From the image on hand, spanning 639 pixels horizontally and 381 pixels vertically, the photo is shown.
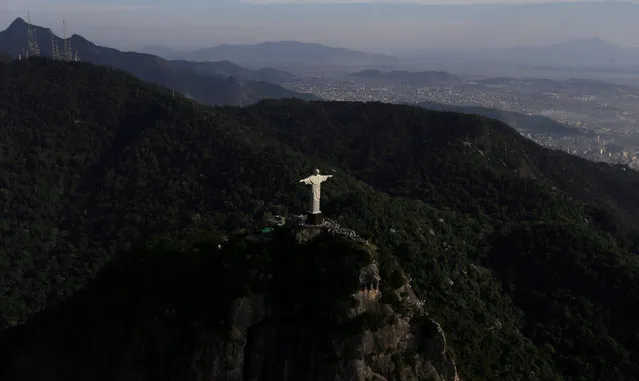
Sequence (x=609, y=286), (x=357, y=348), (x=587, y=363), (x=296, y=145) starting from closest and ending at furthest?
(x=357, y=348), (x=587, y=363), (x=609, y=286), (x=296, y=145)

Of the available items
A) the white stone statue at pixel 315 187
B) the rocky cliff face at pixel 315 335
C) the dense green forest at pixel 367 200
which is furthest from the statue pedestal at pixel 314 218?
the dense green forest at pixel 367 200

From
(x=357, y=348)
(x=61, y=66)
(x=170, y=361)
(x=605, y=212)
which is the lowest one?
(x=605, y=212)

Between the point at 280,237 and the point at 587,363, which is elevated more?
the point at 280,237

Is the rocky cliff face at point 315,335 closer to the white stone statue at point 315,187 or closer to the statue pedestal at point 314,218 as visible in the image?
the statue pedestal at point 314,218

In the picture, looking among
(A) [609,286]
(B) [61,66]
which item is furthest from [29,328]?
(B) [61,66]

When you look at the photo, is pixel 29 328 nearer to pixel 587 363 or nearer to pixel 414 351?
pixel 414 351

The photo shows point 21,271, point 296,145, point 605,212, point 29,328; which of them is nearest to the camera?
point 29,328

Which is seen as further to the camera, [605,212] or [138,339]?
[605,212]

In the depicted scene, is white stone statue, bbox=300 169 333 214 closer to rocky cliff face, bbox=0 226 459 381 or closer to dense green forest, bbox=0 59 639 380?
rocky cliff face, bbox=0 226 459 381
